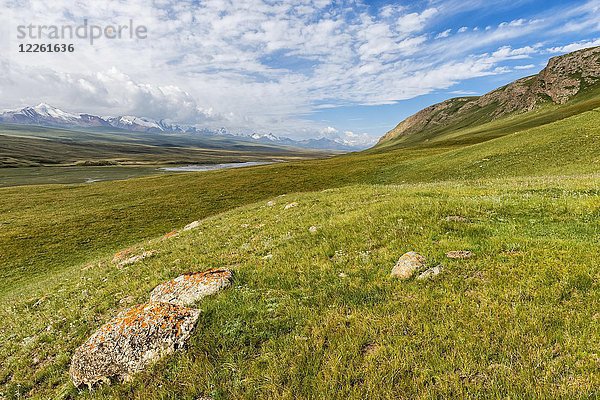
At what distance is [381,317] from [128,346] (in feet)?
21.0

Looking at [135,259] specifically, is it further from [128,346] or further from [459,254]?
[459,254]

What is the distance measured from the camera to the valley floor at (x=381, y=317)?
562 centimetres

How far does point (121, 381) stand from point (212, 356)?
2340 millimetres

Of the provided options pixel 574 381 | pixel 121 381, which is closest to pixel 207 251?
pixel 121 381

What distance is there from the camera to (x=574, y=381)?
4.87 m

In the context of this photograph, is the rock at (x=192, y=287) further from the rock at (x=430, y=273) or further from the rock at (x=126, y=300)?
the rock at (x=430, y=273)

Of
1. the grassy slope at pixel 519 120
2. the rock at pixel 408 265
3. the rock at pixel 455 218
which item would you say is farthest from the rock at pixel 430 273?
the grassy slope at pixel 519 120

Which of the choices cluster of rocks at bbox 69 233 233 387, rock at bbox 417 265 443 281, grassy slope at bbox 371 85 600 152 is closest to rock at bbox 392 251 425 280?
rock at bbox 417 265 443 281

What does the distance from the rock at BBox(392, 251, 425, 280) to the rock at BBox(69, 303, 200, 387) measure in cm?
626

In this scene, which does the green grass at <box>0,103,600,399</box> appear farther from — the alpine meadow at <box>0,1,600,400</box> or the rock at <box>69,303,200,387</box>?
the rock at <box>69,303,200,387</box>

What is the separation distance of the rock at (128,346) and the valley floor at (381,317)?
33 centimetres

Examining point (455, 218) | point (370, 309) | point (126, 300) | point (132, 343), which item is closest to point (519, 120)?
point (455, 218)

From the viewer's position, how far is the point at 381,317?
746cm

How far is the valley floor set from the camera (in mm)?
5621
